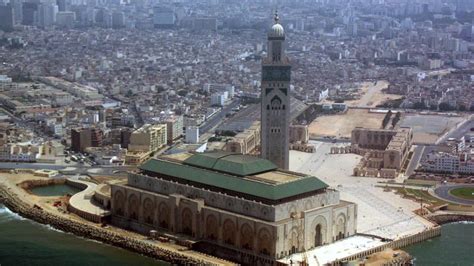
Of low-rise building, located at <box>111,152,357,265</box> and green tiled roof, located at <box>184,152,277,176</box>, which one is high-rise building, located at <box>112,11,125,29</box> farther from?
green tiled roof, located at <box>184,152,277,176</box>

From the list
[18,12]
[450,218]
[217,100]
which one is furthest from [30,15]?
[450,218]

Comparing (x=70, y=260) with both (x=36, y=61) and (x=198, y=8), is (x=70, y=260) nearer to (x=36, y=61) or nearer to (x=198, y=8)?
(x=36, y=61)

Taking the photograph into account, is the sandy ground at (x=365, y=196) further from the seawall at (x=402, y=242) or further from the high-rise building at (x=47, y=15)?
the high-rise building at (x=47, y=15)

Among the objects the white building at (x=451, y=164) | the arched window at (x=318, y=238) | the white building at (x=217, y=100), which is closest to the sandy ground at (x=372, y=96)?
the white building at (x=217, y=100)

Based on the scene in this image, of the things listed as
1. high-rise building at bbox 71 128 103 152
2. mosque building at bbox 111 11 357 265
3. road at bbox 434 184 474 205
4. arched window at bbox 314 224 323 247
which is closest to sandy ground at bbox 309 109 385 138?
high-rise building at bbox 71 128 103 152

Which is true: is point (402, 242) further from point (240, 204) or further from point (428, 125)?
point (428, 125)

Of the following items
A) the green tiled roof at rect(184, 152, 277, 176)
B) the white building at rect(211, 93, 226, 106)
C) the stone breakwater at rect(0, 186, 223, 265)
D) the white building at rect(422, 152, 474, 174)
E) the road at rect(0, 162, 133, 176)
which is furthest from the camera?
the white building at rect(211, 93, 226, 106)
